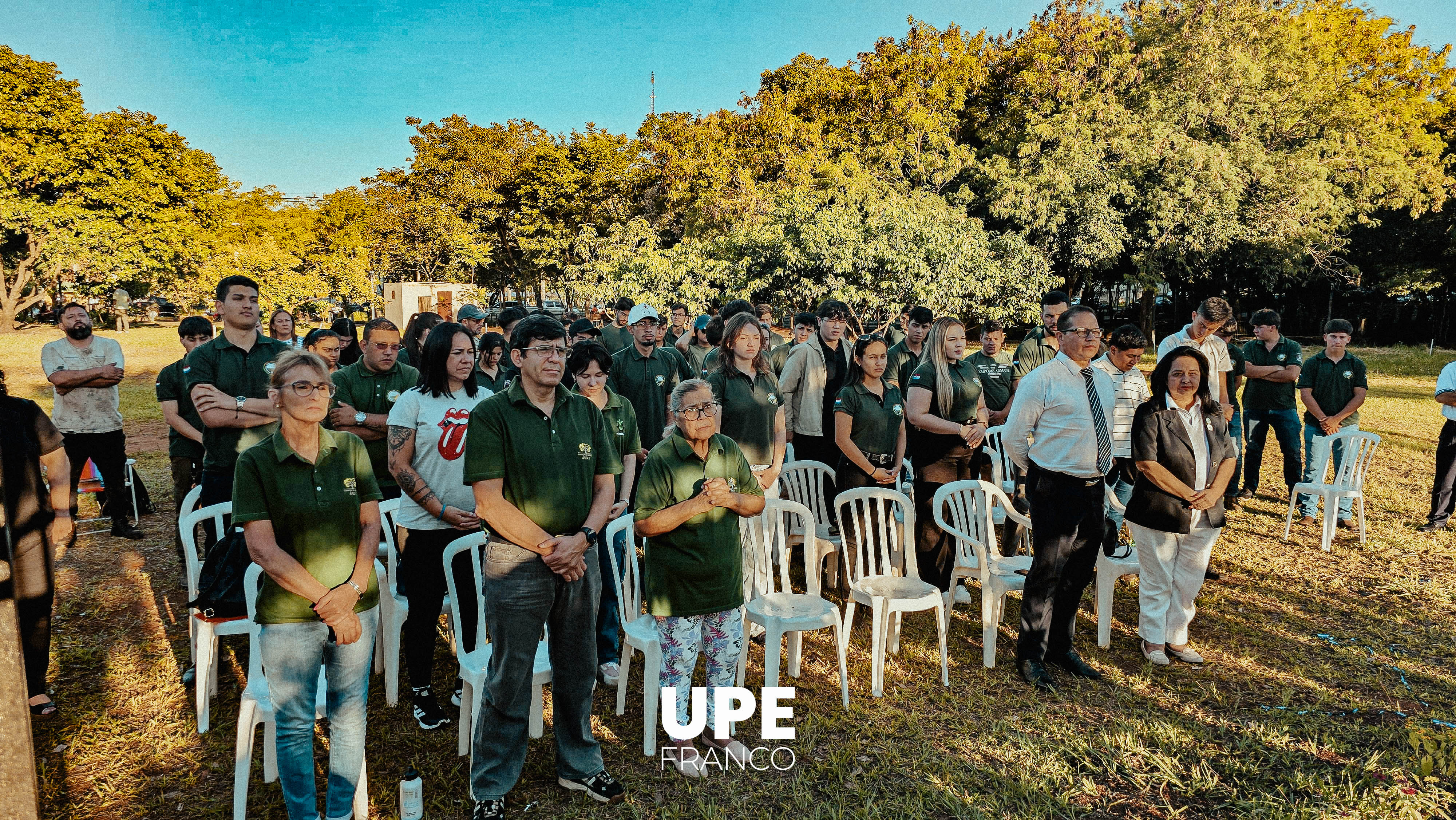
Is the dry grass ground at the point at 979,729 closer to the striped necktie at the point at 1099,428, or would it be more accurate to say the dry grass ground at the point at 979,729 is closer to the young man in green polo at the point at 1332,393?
the striped necktie at the point at 1099,428

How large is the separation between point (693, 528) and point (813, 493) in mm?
2453

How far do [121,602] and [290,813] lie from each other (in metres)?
3.64

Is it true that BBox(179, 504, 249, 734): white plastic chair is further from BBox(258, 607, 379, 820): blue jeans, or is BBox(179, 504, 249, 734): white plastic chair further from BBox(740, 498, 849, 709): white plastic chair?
BBox(740, 498, 849, 709): white plastic chair

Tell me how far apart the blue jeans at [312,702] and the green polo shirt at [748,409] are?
8.15 feet

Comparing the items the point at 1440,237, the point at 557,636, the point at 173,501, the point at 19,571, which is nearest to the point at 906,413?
the point at 557,636

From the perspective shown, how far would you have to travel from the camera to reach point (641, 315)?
5.71 metres

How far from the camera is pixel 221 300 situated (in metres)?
4.12

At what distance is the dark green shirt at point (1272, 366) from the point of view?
285 inches

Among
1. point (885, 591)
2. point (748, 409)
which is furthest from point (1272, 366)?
point (748, 409)

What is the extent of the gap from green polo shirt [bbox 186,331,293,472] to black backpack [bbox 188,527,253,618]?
1010mm

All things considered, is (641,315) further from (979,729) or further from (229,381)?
(979,729)

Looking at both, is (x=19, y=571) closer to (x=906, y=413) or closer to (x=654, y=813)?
(x=654, y=813)

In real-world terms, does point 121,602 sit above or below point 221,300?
below

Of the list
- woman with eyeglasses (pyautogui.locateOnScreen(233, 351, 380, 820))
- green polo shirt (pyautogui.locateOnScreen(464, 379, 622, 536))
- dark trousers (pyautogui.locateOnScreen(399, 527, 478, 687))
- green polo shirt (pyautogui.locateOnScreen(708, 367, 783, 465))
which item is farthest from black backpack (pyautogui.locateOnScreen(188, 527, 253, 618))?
green polo shirt (pyautogui.locateOnScreen(708, 367, 783, 465))
